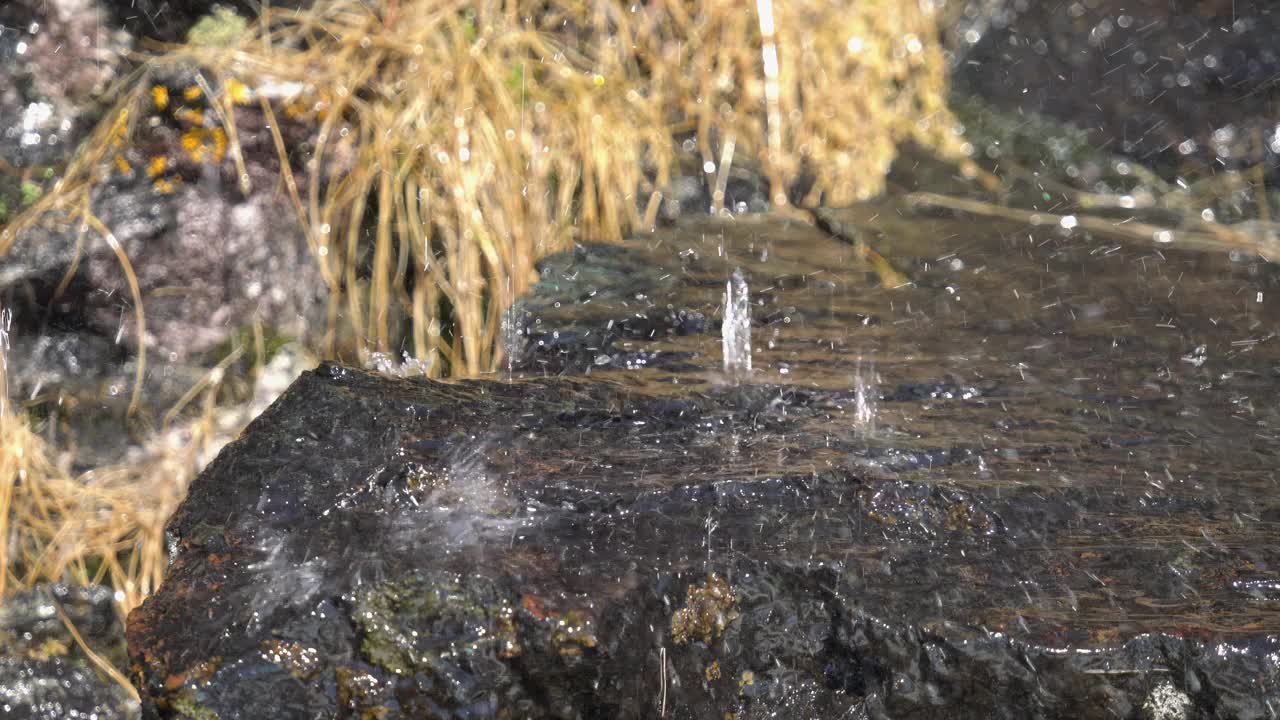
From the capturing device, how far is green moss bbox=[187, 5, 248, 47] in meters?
3.48

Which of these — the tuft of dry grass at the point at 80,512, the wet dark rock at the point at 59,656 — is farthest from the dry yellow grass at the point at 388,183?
the wet dark rock at the point at 59,656

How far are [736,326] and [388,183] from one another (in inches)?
52.9

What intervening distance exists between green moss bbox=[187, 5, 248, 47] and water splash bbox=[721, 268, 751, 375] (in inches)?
69.3

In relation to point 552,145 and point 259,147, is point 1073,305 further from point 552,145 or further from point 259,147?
point 259,147

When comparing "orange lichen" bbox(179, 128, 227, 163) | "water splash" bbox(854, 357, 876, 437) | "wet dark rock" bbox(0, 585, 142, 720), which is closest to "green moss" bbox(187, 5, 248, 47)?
"orange lichen" bbox(179, 128, 227, 163)

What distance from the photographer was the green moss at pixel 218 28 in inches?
137

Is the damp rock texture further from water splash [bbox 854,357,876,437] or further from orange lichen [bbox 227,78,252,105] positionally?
orange lichen [bbox 227,78,252,105]

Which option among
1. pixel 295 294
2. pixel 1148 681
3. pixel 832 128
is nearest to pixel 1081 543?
pixel 1148 681

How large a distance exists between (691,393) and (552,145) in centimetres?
174

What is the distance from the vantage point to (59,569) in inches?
129

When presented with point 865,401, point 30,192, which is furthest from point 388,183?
point 865,401

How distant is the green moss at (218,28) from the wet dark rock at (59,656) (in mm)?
1654

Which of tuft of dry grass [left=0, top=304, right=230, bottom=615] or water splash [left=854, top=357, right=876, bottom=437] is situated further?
tuft of dry grass [left=0, top=304, right=230, bottom=615]

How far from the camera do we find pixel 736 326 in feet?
8.39
